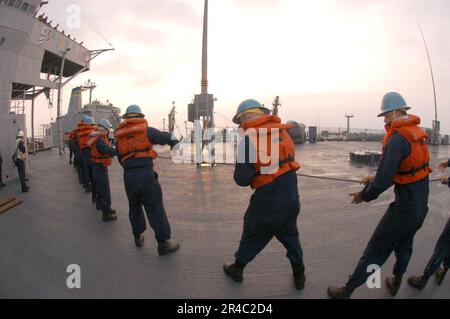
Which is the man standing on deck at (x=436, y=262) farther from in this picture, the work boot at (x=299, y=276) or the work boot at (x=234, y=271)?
the work boot at (x=234, y=271)

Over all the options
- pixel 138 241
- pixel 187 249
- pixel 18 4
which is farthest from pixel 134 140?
pixel 18 4

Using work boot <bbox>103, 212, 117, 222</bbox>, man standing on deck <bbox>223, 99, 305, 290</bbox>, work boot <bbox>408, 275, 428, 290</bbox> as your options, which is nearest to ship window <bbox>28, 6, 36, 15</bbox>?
work boot <bbox>103, 212, 117, 222</bbox>

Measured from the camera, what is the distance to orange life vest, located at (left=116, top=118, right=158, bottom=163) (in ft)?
11.5

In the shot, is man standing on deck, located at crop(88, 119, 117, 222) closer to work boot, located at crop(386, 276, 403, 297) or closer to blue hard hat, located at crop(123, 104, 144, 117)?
blue hard hat, located at crop(123, 104, 144, 117)

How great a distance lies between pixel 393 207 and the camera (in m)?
2.48

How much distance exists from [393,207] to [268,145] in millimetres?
1193

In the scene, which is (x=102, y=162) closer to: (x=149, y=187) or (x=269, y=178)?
(x=149, y=187)

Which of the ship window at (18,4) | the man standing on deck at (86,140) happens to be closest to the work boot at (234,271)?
the man standing on deck at (86,140)

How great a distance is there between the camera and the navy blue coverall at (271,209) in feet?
8.43

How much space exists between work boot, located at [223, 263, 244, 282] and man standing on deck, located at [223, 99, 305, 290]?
0.35m

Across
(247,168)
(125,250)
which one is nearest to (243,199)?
(125,250)

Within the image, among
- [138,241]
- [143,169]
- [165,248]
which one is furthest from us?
[138,241]
